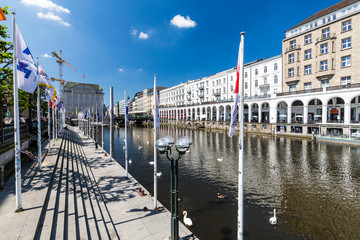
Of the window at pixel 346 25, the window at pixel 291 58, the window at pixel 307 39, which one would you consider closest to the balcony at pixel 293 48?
the window at pixel 291 58

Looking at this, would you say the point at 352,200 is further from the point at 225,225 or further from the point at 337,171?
the point at 225,225

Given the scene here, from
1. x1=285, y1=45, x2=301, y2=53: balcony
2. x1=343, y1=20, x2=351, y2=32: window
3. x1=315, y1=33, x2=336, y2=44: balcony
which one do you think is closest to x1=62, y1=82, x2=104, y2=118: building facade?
x1=285, y1=45, x2=301, y2=53: balcony

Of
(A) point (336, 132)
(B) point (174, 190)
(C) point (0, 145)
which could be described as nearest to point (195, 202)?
(B) point (174, 190)

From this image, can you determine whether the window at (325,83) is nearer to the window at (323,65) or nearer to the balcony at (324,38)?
the window at (323,65)

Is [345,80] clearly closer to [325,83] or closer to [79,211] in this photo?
[325,83]

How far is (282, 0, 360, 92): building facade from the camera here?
111 feet

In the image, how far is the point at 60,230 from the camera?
6.24 metres

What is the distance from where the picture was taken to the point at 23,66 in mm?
7035

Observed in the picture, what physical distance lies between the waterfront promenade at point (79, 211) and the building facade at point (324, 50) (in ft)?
146

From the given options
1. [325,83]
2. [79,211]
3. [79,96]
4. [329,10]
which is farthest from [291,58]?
[79,96]

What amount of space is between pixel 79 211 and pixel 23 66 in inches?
259

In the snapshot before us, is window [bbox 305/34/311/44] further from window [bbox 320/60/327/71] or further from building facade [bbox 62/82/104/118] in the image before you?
building facade [bbox 62/82/104/118]

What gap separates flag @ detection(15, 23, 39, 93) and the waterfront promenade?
4935mm

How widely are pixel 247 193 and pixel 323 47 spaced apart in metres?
43.1
